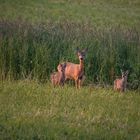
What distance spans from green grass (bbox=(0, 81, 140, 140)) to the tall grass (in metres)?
0.86

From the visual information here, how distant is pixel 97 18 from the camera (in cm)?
2925

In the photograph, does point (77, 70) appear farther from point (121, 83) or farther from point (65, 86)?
point (121, 83)

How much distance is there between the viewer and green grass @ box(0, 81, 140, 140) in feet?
29.7

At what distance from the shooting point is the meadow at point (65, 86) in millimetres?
9273

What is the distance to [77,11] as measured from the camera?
105 ft

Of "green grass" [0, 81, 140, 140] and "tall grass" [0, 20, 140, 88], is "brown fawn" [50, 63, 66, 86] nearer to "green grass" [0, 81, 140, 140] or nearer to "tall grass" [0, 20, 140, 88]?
"green grass" [0, 81, 140, 140]

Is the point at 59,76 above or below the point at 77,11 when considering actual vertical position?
above

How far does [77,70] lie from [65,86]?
68 centimetres

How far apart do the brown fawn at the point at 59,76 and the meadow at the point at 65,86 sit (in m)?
0.23

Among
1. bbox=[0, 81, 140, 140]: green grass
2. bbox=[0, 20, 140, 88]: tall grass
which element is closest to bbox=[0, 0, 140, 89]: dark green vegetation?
bbox=[0, 20, 140, 88]: tall grass

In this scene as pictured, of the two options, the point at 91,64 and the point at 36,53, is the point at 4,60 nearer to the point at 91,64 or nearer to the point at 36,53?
the point at 36,53

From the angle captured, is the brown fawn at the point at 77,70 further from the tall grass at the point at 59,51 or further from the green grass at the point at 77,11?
the green grass at the point at 77,11

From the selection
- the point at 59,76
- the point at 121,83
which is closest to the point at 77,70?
the point at 59,76

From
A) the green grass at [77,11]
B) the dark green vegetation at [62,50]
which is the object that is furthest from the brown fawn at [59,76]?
the green grass at [77,11]
